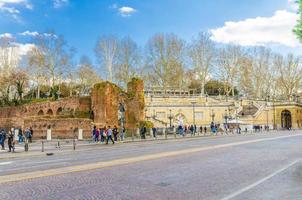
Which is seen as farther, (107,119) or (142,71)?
(142,71)

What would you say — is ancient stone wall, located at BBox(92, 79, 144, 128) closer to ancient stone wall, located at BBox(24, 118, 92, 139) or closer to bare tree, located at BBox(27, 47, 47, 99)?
ancient stone wall, located at BBox(24, 118, 92, 139)

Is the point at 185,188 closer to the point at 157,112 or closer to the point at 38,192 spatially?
the point at 38,192

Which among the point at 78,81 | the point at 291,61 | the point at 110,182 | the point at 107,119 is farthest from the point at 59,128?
the point at 291,61

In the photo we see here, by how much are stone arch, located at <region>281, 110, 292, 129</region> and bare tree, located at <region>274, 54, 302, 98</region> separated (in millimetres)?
9810

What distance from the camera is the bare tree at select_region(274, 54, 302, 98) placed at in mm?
91500

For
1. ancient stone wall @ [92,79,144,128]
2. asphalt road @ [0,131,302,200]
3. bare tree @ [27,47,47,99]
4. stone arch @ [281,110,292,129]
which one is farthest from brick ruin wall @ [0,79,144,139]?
stone arch @ [281,110,292,129]

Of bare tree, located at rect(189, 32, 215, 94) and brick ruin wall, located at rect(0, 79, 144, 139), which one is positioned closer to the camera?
brick ruin wall, located at rect(0, 79, 144, 139)

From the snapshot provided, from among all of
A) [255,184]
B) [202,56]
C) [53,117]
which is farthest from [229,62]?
[255,184]

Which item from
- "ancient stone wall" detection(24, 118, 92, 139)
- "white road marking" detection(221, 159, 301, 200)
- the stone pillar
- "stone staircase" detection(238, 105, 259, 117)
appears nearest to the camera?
"white road marking" detection(221, 159, 301, 200)

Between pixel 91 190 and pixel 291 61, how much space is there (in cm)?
9049

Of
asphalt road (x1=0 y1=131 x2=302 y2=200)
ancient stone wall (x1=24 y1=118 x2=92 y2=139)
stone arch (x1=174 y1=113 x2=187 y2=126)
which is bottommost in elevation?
asphalt road (x1=0 y1=131 x2=302 y2=200)

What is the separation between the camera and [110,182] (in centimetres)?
1046

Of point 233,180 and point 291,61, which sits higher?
point 291,61

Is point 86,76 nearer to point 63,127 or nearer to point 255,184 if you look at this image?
point 63,127
